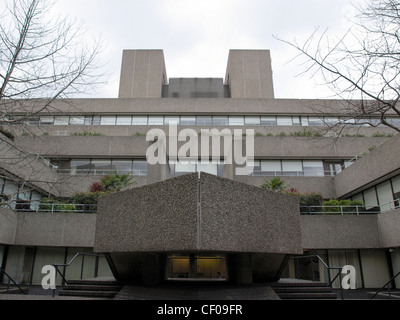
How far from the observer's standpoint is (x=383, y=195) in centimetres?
1812

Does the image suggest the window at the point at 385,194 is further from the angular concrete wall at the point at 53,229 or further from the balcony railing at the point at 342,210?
the angular concrete wall at the point at 53,229

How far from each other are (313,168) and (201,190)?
20482 mm

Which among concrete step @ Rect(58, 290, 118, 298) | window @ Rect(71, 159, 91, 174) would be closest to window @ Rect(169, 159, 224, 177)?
window @ Rect(71, 159, 91, 174)

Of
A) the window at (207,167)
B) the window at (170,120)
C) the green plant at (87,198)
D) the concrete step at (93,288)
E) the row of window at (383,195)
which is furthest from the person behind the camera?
the window at (170,120)

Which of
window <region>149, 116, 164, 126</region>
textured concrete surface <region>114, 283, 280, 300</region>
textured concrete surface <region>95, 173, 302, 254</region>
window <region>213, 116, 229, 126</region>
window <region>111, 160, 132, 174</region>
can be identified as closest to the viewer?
textured concrete surface <region>95, 173, 302, 254</region>

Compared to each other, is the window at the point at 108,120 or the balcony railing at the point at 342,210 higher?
the window at the point at 108,120

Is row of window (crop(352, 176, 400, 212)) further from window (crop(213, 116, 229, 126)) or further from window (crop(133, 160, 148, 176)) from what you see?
window (crop(133, 160, 148, 176))

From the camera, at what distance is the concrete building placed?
6.45 metres

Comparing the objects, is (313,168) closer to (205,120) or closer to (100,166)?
(205,120)

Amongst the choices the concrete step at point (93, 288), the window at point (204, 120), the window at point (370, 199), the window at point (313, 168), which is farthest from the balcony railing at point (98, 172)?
the concrete step at point (93, 288)

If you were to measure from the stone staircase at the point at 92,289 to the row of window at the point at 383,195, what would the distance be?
13910 mm

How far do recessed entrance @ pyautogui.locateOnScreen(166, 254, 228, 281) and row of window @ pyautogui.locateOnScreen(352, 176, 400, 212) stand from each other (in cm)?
892

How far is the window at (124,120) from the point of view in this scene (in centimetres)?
2899
